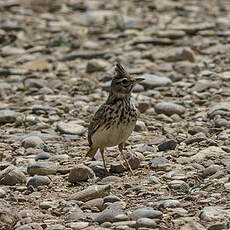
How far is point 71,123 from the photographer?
34.2 feet

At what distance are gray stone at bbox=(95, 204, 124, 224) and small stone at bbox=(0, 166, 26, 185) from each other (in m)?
1.75

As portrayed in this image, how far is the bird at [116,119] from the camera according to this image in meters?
7.98

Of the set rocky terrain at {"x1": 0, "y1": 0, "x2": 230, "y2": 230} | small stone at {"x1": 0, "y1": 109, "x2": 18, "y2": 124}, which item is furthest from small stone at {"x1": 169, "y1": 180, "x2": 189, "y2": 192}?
small stone at {"x1": 0, "y1": 109, "x2": 18, "y2": 124}

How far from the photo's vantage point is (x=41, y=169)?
26.7 feet

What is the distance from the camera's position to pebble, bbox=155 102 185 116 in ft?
35.3

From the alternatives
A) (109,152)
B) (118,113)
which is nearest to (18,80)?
(109,152)

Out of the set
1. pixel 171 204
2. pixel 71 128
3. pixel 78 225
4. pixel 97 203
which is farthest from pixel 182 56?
pixel 78 225

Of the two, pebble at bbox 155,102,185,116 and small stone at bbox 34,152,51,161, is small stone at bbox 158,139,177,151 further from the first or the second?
pebble at bbox 155,102,185,116

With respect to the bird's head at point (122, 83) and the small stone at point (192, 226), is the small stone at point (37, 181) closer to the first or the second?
the bird's head at point (122, 83)

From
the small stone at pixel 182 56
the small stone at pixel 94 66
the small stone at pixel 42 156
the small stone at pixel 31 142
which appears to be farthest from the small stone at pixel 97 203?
the small stone at pixel 182 56

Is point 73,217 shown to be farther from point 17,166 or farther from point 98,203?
point 17,166

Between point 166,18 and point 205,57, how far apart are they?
387 cm

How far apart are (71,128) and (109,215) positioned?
4.07m

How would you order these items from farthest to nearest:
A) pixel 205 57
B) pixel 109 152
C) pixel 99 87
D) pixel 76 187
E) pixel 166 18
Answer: pixel 166 18, pixel 205 57, pixel 99 87, pixel 109 152, pixel 76 187
